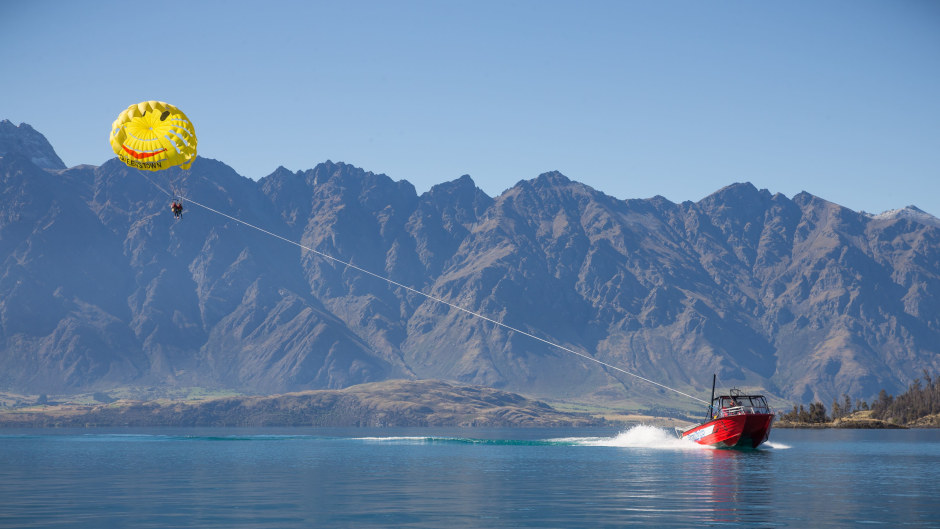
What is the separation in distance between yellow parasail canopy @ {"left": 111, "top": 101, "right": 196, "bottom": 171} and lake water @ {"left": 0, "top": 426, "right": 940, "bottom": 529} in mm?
30853

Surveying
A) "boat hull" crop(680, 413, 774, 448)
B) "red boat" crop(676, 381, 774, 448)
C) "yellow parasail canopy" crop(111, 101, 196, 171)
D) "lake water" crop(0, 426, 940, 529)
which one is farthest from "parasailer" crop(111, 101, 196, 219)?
"boat hull" crop(680, 413, 774, 448)

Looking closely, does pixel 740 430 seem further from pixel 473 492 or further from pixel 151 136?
pixel 151 136

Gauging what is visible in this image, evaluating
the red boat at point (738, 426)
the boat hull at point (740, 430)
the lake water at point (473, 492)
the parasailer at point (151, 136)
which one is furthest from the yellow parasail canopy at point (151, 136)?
the boat hull at point (740, 430)

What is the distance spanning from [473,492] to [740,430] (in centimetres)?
6471

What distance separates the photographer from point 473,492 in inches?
3250

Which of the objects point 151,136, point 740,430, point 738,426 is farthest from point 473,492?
point 740,430

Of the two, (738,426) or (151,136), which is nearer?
(151,136)

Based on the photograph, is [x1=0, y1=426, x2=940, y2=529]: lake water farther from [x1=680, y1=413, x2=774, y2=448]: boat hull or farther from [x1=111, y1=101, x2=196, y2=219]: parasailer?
[x1=111, y1=101, x2=196, y2=219]: parasailer

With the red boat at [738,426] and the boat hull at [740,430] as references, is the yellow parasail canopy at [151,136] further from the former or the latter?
the boat hull at [740,430]

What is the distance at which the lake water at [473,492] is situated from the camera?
6341cm

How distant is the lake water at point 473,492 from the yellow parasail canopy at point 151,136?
30.9 meters

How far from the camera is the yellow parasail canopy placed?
100312 millimetres

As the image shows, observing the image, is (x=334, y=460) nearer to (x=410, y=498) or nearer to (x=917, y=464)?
(x=410, y=498)

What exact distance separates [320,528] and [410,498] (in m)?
17.8
